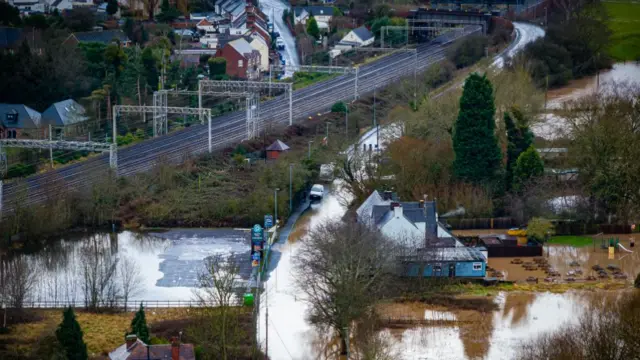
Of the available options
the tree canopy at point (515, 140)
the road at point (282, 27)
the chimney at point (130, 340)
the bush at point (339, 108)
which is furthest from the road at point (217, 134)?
the chimney at point (130, 340)

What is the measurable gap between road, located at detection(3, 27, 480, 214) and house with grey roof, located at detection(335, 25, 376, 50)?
2.26 m

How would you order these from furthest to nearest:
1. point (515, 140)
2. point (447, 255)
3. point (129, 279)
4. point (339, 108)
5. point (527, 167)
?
point (339, 108) → point (515, 140) → point (527, 167) → point (447, 255) → point (129, 279)

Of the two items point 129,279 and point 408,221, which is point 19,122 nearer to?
point 129,279

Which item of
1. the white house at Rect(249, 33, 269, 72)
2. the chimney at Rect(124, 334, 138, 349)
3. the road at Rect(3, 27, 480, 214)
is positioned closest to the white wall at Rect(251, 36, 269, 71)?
the white house at Rect(249, 33, 269, 72)

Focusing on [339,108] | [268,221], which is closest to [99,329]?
[268,221]

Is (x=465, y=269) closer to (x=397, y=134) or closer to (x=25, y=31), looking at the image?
(x=397, y=134)

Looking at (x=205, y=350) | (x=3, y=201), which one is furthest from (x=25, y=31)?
(x=205, y=350)

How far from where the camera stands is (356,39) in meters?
67.8

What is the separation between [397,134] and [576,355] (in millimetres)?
20128

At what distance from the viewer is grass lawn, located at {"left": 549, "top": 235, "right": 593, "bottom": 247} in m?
37.9

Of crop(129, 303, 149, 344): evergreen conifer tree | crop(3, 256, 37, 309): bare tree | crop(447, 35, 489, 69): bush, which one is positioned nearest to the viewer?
crop(129, 303, 149, 344): evergreen conifer tree

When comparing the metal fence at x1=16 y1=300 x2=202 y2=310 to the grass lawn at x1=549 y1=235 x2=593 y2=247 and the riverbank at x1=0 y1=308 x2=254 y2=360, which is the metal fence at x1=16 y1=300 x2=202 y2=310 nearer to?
the riverbank at x1=0 y1=308 x2=254 y2=360

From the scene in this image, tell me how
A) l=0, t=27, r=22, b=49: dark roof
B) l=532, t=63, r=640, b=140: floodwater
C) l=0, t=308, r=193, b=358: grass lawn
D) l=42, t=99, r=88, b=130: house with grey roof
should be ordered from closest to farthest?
l=0, t=308, r=193, b=358: grass lawn
l=532, t=63, r=640, b=140: floodwater
l=42, t=99, r=88, b=130: house with grey roof
l=0, t=27, r=22, b=49: dark roof

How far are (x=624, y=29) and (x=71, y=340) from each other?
171 ft
